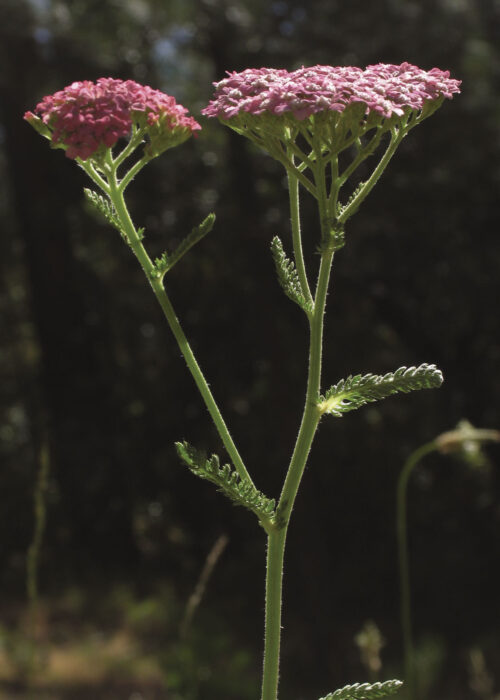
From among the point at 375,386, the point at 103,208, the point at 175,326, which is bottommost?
the point at 375,386

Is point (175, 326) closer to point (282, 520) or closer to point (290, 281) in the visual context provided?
point (290, 281)

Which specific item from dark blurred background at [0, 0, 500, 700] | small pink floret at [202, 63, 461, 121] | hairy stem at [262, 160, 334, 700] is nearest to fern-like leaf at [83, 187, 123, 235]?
small pink floret at [202, 63, 461, 121]

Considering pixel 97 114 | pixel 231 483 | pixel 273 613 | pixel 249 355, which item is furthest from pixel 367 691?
pixel 249 355

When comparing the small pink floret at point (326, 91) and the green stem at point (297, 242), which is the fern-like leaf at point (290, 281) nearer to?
the green stem at point (297, 242)

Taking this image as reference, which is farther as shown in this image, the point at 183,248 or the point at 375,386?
the point at 183,248

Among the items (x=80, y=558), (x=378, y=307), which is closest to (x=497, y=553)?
(x=378, y=307)

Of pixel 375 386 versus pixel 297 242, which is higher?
pixel 297 242

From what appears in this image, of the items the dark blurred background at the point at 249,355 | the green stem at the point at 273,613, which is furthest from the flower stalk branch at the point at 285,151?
the dark blurred background at the point at 249,355

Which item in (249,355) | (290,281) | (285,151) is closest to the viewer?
(290,281)
